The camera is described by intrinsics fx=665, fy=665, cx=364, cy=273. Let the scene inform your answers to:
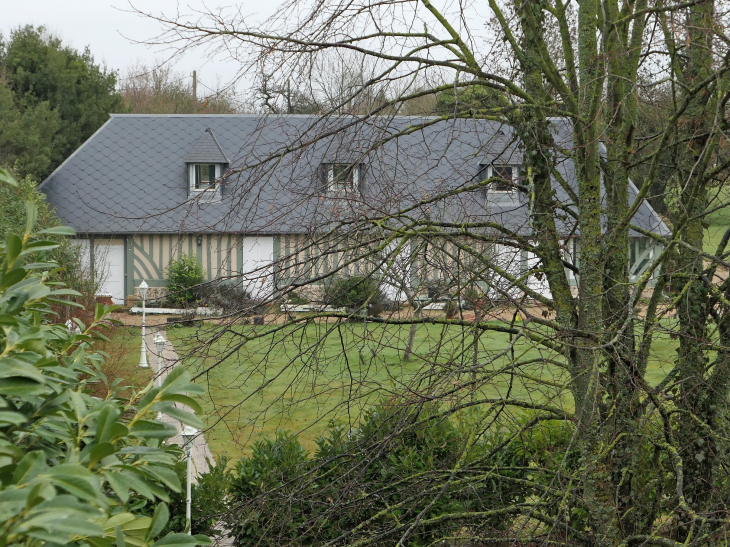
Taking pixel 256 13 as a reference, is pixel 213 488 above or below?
below

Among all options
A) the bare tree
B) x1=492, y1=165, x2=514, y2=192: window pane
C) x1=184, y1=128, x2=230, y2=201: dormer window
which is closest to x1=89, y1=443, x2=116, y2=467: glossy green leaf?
the bare tree

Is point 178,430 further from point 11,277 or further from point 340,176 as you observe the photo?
point 340,176

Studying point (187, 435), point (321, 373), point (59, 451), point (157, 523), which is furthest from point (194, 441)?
point (157, 523)

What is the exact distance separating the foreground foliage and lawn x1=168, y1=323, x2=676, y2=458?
1697 millimetres

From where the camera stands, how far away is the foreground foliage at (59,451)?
100 centimetres

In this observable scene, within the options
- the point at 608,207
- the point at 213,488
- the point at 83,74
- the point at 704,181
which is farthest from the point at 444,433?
the point at 83,74

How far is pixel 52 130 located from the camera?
27.1 meters

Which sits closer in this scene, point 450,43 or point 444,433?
point 450,43

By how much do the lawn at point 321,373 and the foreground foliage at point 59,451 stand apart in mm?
1697

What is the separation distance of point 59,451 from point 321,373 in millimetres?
2427

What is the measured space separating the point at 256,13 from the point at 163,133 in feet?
70.6

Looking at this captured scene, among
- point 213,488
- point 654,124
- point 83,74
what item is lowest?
point 213,488

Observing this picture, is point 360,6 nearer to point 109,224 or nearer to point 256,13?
point 256,13

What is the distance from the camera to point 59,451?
1400 mm
